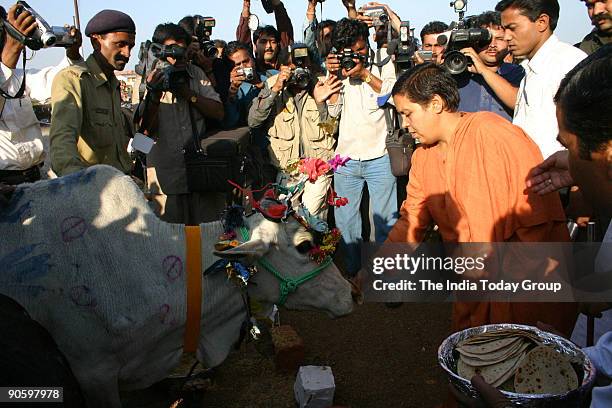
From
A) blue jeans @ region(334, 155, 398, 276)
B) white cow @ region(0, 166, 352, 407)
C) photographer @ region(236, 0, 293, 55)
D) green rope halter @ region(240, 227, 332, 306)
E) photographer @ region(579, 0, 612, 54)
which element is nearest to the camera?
white cow @ region(0, 166, 352, 407)

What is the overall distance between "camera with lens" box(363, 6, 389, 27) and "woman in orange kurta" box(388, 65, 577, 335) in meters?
2.82

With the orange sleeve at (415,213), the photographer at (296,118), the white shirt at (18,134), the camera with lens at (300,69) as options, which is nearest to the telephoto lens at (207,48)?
the photographer at (296,118)

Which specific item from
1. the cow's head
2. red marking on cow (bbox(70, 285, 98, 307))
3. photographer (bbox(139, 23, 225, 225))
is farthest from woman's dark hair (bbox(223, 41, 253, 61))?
red marking on cow (bbox(70, 285, 98, 307))

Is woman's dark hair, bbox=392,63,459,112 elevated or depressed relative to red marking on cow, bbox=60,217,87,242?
elevated

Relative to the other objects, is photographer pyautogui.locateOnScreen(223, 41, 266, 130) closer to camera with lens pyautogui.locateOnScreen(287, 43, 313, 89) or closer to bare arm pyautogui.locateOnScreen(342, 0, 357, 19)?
camera with lens pyautogui.locateOnScreen(287, 43, 313, 89)

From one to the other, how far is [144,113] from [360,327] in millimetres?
2754

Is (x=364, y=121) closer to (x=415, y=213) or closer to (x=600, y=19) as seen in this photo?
(x=415, y=213)

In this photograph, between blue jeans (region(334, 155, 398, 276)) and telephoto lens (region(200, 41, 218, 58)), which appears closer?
blue jeans (region(334, 155, 398, 276))

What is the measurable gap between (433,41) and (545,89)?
6.53 ft

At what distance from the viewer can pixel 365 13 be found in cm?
575

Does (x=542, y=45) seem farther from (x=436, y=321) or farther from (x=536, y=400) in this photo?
(x=536, y=400)

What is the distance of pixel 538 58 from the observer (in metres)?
4.07

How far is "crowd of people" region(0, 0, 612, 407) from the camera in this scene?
284 cm

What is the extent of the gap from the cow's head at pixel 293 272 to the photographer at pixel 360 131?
2.49 metres
